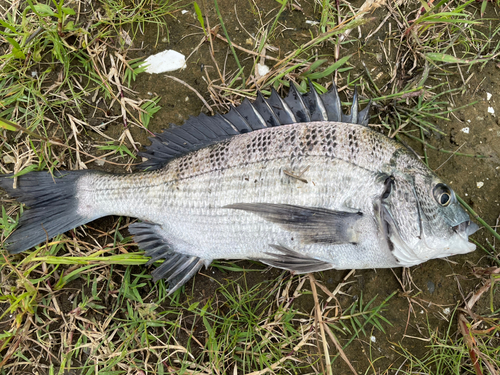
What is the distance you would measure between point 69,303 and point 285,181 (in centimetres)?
223

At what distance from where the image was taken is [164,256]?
276 cm

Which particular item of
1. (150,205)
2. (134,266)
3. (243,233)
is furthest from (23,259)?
(243,233)

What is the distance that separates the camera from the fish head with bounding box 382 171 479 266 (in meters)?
2.33

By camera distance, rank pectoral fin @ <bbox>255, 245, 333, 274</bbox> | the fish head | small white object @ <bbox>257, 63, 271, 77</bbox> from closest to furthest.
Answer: the fish head
pectoral fin @ <bbox>255, 245, 333, 274</bbox>
small white object @ <bbox>257, 63, 271, 77</bbox>

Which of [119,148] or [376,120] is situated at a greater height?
[119,148]

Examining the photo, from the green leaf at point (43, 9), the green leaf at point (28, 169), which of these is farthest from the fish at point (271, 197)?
the green leaf at point (43, 9)

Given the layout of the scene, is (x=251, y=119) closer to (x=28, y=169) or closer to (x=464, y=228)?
(x=464, y=228)

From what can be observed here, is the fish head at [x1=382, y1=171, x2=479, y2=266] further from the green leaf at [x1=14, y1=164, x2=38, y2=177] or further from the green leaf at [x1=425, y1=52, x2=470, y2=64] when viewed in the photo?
the green leaf at [x1=14, y1=164, x2=38, y2=177]

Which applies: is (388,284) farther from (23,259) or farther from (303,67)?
(23,259)

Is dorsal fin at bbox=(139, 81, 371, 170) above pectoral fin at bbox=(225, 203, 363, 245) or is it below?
above

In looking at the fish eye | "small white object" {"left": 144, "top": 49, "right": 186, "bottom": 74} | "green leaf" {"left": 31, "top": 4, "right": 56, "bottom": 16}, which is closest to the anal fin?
"small white object" {"left": 144, "top": 49, "right": 186, "bottom": 74}

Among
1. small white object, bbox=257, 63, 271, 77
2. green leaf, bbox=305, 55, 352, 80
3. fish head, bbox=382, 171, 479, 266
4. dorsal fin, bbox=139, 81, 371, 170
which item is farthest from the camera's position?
small white object, bbox=257, 63, 271, 77

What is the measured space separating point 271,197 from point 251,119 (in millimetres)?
711

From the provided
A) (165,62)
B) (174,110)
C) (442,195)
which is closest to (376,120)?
(442,195)
